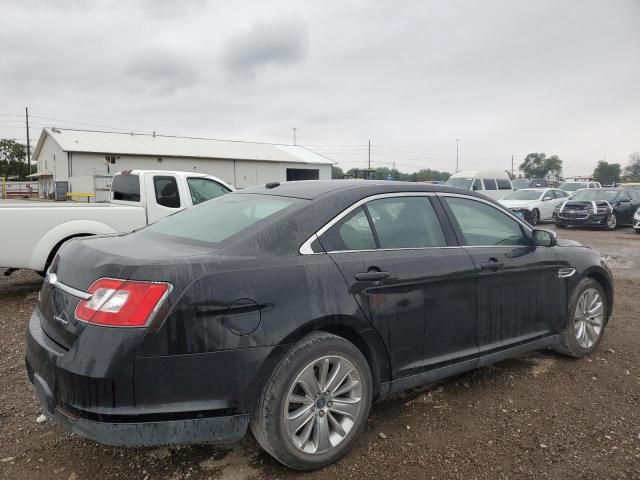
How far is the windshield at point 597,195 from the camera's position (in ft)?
59.7

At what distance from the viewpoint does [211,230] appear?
302 cm

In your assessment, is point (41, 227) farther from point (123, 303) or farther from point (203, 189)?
point (123, 303)

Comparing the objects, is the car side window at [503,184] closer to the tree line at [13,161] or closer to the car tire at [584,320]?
A: the car tire at [584,320]

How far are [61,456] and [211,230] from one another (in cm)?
154

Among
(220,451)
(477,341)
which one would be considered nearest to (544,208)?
(477,341)

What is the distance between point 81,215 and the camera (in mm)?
6285

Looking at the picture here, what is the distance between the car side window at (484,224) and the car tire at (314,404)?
1395 mm

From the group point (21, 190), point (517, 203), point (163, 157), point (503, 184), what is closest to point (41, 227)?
point (517, 203)

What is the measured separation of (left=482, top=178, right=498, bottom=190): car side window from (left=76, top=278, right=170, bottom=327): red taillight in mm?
21441

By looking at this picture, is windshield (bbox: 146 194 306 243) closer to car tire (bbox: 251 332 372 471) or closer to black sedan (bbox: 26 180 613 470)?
black sedan (bbox: 26 180 613 470)

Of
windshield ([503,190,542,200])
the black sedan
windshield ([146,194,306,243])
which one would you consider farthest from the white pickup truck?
windshield ([503,190,542,200])

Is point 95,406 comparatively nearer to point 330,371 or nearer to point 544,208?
point 330,371

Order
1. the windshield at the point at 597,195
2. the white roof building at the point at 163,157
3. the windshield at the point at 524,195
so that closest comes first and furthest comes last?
1. the windshield at the point at 597,195
2. the windshield at the point at 524,195
3. the white roof building at the point at 163,157

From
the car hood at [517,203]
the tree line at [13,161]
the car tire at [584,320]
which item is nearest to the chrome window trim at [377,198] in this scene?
the car tire at [584,320]
